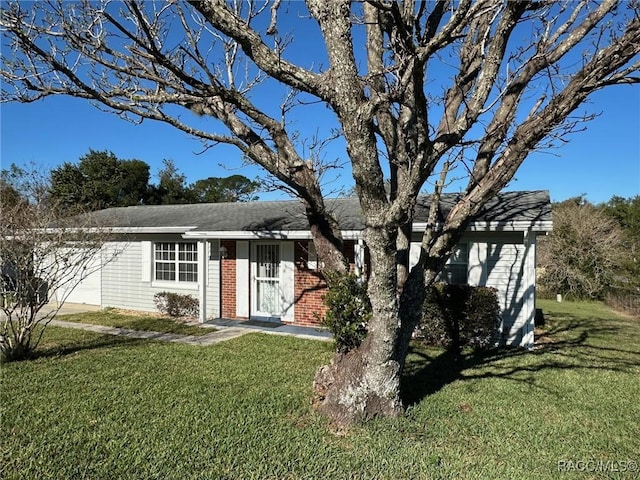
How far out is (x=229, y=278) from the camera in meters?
12.3

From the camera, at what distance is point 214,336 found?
9.99 m

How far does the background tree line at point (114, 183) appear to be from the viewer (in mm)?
30984

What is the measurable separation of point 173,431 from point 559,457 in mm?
4086

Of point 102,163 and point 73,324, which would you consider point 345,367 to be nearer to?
point 73,324

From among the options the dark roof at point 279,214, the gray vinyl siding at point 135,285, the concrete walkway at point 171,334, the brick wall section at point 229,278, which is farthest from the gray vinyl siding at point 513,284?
the gray vinyl siding at point 135,285

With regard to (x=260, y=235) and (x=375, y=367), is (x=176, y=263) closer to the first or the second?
(x=260, y=235)

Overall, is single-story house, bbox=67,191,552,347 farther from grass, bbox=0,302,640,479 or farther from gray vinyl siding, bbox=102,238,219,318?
grass, bbox=0,302,640,479

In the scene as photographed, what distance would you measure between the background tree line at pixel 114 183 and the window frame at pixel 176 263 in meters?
17.0

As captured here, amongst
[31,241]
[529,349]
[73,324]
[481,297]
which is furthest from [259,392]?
[73,324]

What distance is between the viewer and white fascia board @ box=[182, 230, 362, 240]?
9991mm

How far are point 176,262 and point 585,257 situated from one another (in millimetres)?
19105

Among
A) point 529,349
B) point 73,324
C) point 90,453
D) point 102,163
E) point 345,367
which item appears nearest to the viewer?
point 90,453

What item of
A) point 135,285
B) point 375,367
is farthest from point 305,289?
point 375,367

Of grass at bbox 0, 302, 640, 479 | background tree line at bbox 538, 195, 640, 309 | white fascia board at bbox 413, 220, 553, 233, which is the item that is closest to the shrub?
grass at bbox 0, 302, 640, 479
